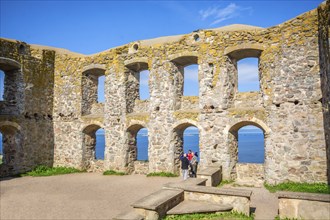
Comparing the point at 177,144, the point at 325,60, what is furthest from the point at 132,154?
the point at 325,60

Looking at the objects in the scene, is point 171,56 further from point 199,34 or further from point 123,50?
point 123,50

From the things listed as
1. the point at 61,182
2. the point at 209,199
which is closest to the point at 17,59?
the point at 61,182

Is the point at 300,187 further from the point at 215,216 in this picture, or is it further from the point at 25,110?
the point at 25,110

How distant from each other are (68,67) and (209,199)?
47.0 feet

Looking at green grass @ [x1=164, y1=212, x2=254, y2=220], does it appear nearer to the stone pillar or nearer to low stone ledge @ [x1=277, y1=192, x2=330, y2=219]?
low stone ledge @ [x1=277, y1=192, x2=330, y2=219]

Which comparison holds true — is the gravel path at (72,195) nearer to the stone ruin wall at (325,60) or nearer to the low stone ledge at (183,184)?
the low stone ledge at (183,184)

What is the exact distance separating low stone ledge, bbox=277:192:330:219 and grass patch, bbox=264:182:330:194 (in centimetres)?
342

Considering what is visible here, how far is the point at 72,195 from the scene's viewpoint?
11219 millimetres

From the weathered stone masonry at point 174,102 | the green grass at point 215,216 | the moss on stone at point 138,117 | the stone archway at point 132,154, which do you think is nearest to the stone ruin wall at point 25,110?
the weathered stone masonry at point 174,102

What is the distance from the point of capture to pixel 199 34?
47.4 ft

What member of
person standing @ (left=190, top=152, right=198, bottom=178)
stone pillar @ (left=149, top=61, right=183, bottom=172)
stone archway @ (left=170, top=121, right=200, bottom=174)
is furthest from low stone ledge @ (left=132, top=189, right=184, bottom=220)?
stone pillar @ (left=149, top=61, right=183, bottom=172)

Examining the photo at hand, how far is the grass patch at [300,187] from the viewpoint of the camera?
32.7 ft

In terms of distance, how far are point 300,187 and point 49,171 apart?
46.7ft

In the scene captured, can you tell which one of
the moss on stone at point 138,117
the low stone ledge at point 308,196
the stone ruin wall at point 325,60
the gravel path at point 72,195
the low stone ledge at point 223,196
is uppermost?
the stone ruin wall at point 325,60
